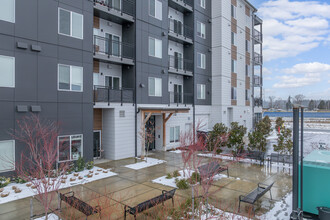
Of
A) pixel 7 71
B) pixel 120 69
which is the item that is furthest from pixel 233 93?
pixel 7 71

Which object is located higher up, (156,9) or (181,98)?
(156,9)

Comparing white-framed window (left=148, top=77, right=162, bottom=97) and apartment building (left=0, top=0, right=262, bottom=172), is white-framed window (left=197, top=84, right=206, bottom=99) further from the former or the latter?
white-framed window (left=148, top=77, right=162, bottom=97)

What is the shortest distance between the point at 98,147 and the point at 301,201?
38.0 ft

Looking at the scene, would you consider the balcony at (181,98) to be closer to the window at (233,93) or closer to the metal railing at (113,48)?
the metal railing at (113,48)

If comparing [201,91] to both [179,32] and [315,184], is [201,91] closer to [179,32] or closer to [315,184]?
[179,32]

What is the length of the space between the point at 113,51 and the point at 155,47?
339 centimetres

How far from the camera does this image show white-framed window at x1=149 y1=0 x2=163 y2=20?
1655 centimetres

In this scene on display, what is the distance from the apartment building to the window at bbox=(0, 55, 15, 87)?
A: 4 cm

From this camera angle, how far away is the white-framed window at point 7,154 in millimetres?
9414

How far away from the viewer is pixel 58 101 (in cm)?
1116

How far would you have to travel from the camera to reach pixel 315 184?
6.77m

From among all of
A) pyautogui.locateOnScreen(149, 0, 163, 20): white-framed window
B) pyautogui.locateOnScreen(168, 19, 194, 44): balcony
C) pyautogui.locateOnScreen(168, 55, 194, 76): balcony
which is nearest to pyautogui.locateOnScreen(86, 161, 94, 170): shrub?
pyautogui.locateOnScreen(168, 55, 194, 76): balcony

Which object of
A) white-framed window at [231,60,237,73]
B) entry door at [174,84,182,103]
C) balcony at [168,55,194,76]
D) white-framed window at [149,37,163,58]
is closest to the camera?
white-framed window at [149,37,163,58]

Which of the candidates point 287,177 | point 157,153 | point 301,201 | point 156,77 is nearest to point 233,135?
point 287,177
